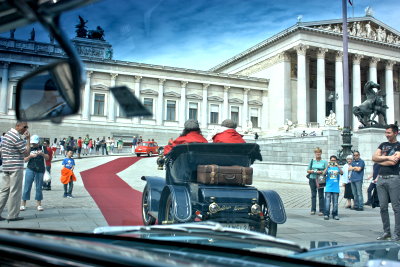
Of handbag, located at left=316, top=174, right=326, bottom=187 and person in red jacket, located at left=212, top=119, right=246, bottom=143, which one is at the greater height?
person in red jacket, located at left=212, top=119, right=246, bottom=143

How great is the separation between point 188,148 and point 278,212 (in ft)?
4.97

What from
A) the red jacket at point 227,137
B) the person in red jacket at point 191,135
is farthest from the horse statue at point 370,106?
the person in red jacket at point 191,135

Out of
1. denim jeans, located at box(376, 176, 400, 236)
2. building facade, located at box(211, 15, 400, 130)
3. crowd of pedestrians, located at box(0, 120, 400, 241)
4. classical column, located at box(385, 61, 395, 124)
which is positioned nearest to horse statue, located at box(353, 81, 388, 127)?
crowd of pedestrians, located at box(0, 120, 400, 241)

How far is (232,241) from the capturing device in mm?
2188

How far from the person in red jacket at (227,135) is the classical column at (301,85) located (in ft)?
137

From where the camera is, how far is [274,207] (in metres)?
5.49

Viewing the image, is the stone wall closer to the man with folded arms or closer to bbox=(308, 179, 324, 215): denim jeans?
bbox=(308, 179, 324, 215): denim jeans

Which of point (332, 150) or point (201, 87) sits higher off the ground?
point (201, 87)

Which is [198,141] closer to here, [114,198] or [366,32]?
[114,198]

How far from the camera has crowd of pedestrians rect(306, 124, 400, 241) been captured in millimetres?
6996

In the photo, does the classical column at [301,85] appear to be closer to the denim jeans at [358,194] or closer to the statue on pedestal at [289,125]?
the statue on pedestal at [289,125]

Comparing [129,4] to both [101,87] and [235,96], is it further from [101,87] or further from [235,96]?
[235,96]

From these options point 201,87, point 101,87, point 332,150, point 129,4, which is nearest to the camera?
point 129,4

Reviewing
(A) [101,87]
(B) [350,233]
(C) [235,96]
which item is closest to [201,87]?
(C) [235,96]
